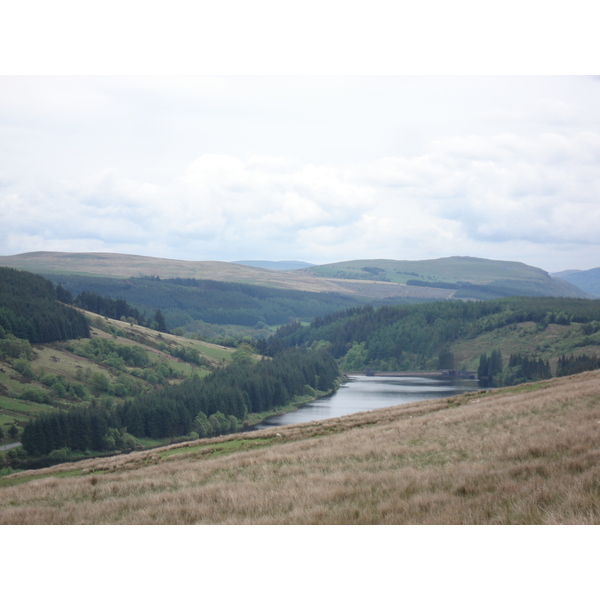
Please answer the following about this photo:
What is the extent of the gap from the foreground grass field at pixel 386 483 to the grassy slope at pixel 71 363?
72.8 metres

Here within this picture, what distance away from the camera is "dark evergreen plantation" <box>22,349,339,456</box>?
75438mm

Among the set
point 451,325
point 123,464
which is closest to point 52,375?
point 123,464

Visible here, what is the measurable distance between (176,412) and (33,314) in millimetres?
63012

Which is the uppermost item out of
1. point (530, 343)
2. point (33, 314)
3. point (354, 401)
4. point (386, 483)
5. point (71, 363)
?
point (386, 483)

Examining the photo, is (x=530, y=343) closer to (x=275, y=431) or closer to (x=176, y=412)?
(x=176, y=412)

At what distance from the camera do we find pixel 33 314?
131125 millimetres

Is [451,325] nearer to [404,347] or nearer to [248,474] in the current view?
[404,347]

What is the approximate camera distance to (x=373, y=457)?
15.9 m

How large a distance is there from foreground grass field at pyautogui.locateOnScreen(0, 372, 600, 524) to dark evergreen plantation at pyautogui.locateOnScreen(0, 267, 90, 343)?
11738cm

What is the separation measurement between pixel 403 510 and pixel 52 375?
359 feet

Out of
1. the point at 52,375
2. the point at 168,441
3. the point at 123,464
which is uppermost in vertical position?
the point at 123,464

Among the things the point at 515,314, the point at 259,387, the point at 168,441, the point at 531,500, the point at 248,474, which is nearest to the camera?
the point at 531,500

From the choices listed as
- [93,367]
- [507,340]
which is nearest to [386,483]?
[93,367]

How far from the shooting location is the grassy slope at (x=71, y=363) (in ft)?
296
